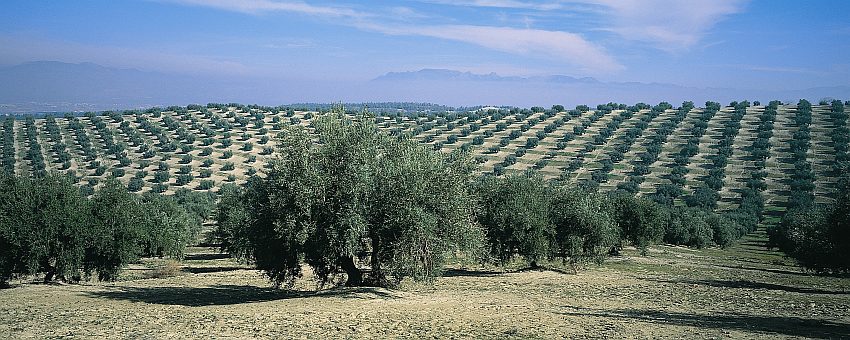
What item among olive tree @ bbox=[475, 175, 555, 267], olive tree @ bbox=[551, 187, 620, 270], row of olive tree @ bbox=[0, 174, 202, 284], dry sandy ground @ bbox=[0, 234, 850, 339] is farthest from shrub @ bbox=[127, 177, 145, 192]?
olive tree @ bbox=[551, 187, 620, 270]

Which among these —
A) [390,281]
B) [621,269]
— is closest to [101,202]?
[390,281]

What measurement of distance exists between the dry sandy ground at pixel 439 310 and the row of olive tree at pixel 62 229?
244 centimetres

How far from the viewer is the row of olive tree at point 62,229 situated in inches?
1375

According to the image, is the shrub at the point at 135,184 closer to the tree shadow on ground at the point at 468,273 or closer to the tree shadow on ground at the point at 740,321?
the tree shadow on ground at the point at 468,273

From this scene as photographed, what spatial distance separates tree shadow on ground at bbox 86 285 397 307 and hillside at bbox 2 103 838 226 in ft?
300

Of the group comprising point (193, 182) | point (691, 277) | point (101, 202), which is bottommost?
point (193, 182)

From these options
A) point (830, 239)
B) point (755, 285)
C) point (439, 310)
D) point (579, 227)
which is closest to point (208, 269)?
point (579, 227)

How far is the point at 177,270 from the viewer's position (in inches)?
2052

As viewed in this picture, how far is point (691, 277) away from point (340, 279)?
31.8 m

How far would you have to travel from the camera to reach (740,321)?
25.8m

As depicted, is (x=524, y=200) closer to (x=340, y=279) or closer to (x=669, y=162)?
(x=340, y=279)

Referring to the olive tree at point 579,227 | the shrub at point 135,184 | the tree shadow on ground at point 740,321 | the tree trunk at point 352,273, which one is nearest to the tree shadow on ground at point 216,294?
the tree trunk at point 352,273

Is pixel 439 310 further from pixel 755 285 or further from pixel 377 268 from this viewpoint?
pixel 755 285

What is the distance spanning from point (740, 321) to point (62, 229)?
4016 cm
